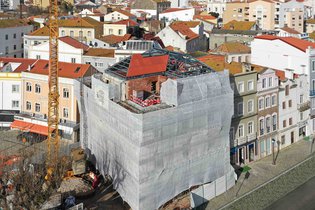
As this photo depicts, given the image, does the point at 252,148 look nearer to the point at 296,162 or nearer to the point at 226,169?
the point at 296,162

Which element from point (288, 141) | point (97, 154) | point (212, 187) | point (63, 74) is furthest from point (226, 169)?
point (63, 74)

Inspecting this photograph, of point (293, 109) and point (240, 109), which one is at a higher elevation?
point (240, 109)

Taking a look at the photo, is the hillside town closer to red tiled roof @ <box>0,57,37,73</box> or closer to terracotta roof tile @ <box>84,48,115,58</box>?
red tiled roof @ <box>0,57,37,73</box>

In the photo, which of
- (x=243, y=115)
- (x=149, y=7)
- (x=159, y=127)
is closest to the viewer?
(x=159, y=127)

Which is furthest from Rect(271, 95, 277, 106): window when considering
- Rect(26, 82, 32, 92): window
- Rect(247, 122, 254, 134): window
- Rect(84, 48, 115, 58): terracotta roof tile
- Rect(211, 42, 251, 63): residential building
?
Rect(26, 82, 32, 92): window

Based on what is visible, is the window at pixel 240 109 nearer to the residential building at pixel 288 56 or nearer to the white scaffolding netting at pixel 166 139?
the white scaffolding netting at pixel 166 139

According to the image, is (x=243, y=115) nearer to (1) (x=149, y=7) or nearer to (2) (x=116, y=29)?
(2) (x=116, y=29)

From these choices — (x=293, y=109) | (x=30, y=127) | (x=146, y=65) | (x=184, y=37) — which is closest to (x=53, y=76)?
(x=30, y=127)
